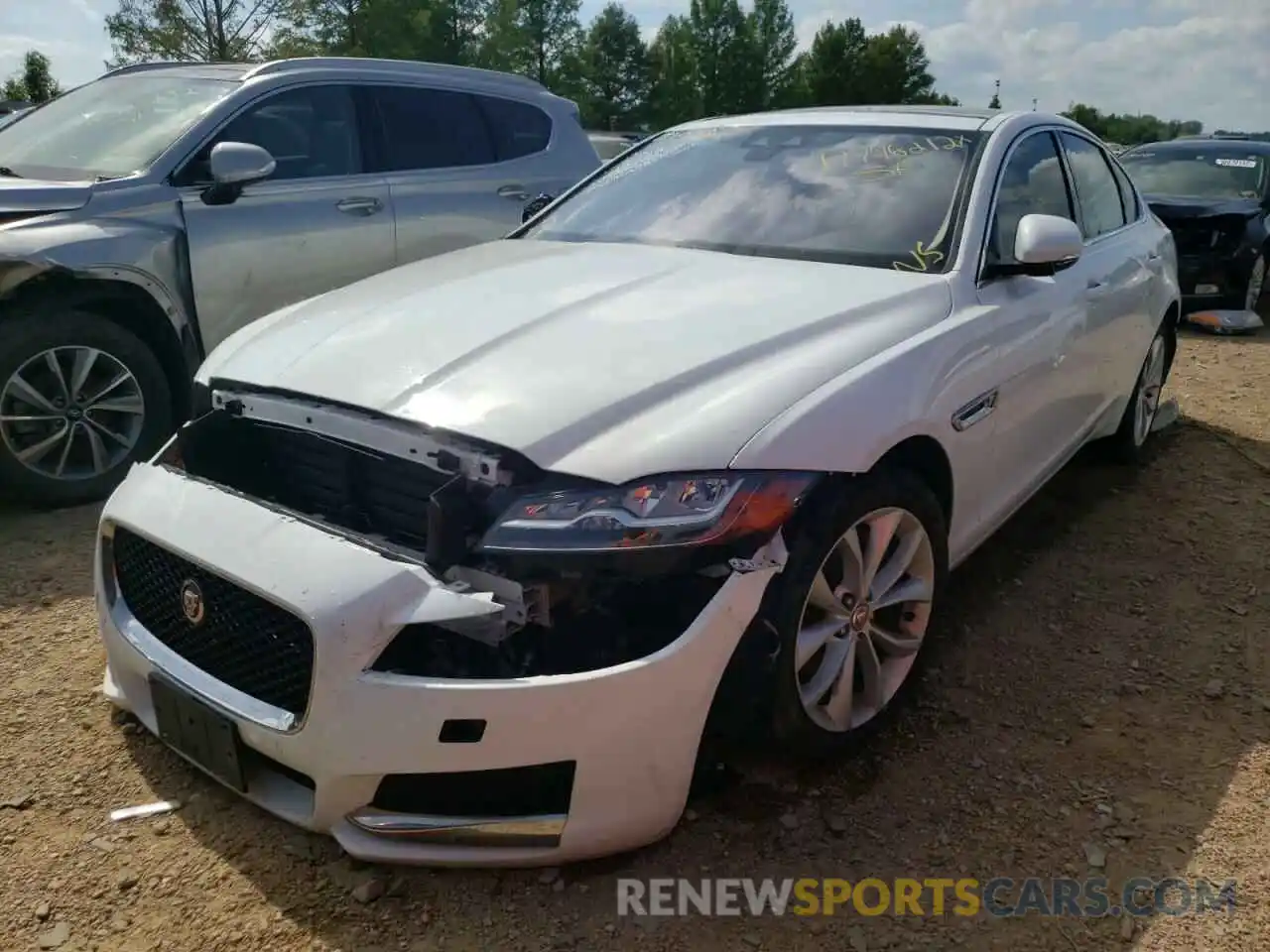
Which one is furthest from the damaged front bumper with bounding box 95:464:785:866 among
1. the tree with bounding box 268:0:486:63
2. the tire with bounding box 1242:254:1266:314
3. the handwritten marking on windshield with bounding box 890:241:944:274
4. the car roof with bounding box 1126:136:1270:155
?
the tree with bounding box 268:0:486:63

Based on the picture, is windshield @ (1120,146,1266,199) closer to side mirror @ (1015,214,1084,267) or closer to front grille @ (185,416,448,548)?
side mirror @ (1015,214,1084,267)

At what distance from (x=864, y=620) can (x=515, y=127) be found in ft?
14.1

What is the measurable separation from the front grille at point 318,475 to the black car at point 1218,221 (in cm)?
838

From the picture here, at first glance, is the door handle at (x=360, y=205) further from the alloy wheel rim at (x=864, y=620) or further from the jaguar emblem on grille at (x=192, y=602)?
the alloy wheel rim at (x=864, y=620)

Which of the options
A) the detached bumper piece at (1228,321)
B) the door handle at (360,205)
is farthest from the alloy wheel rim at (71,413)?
the detached bumper piece at (1228,321)

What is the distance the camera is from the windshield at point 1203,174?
944cm

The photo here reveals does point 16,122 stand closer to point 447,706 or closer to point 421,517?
point 421,517

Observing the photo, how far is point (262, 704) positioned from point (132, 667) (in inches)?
19.6

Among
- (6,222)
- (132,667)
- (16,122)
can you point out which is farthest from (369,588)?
(16,122)

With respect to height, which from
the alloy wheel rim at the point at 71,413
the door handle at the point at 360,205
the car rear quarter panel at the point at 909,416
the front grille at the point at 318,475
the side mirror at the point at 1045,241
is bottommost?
the alloy wheel rim at the point at 71,413

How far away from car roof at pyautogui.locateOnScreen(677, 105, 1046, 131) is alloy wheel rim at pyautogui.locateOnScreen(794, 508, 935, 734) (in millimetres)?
1619

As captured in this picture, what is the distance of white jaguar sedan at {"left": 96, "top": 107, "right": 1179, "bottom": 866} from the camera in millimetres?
2043

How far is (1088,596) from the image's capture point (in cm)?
373

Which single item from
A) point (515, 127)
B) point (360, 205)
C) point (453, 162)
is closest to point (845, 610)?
point (360, 205)
